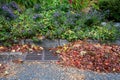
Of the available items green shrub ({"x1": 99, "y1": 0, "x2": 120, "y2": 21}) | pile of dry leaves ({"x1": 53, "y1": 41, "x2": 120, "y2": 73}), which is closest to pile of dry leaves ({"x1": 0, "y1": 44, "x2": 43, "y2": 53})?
pile of dry leaves ({"x1": 53, "y1": 41, "x2": 120, "y2": 73})

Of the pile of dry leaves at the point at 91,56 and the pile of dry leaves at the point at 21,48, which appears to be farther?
the pile of dry leaves at the point at 21,48

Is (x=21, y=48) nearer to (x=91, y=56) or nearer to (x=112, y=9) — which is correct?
(x=91, y=56)

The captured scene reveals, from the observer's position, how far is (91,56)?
236 inches

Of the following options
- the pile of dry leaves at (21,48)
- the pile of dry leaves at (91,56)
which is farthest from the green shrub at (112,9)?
the pile of dry leaves at (21,48)

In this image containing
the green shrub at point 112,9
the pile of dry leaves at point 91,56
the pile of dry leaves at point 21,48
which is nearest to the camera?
the pile of dry leaves at point 91,56

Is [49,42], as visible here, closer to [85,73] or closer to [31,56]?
[31,56]

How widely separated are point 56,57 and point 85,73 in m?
0.99

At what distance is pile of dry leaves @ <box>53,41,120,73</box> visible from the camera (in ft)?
18.4

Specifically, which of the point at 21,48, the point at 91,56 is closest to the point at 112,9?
the point at 91,56

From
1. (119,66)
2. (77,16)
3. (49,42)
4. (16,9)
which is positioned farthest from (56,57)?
(16,9)

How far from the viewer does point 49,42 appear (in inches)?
270

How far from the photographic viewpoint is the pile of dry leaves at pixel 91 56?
5617 mm

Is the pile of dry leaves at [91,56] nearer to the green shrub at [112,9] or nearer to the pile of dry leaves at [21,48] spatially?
the pile of dry leaves at [21,48]

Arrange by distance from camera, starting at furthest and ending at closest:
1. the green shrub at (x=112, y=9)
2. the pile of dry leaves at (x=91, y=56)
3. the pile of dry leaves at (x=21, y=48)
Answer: the green shrub at (x=112, y=9) → the pile of dry leaves at (x=21, y=48) → the pile of dry leaves at (x=91, y=56)
